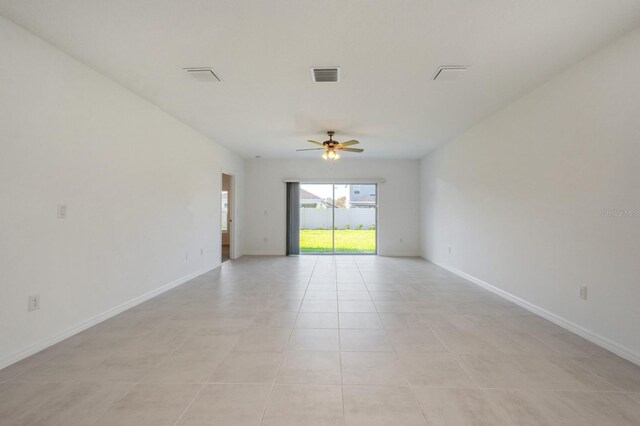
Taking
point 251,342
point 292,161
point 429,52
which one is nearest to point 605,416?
point 251,342

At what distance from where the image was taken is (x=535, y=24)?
2170 mm

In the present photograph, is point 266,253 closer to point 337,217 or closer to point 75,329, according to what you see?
point 337,217

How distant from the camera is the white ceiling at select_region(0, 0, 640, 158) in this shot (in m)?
2.04

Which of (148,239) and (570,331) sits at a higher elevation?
(148,239)

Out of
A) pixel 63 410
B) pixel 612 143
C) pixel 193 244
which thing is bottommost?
pixel 63 410

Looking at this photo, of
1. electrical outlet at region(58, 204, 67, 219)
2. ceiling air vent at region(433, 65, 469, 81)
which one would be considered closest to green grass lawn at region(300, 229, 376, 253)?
ceiling air vent at region(433, 65, 469, 81)

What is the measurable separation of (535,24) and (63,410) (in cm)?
400

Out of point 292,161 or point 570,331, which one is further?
point 292,161

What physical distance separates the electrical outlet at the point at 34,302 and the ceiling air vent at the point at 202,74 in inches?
93.3

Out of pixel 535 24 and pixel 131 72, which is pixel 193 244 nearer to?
pixel 131 72

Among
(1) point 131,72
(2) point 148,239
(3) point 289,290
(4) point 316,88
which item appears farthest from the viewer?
(3) point 289,290

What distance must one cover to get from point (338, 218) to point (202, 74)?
5623 mm

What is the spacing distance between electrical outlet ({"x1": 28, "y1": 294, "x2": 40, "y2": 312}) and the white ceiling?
6.86 feet

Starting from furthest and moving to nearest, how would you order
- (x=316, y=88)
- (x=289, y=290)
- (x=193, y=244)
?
(x=193, y=244) → (x=289, y=290) → (x=316, y=88)
